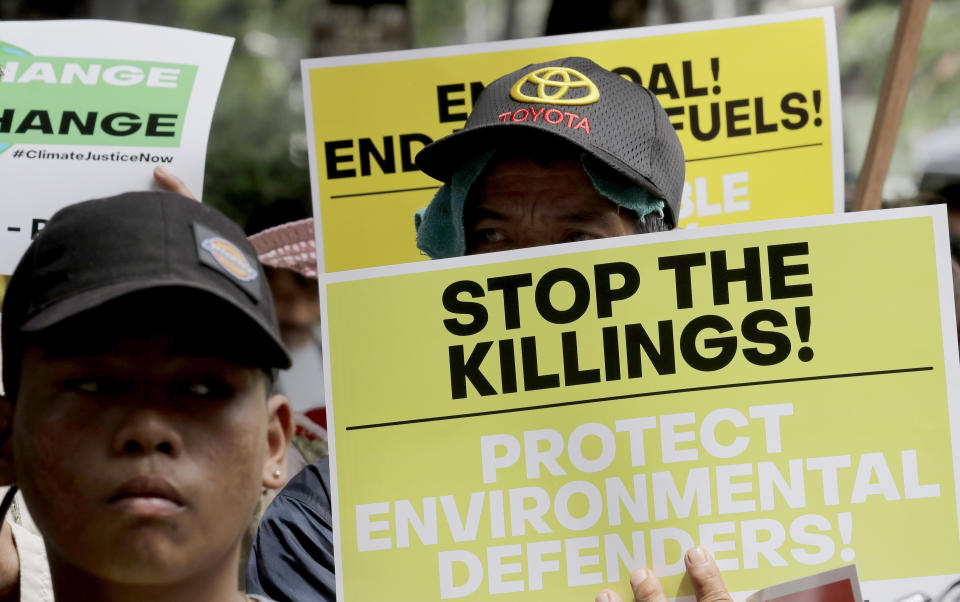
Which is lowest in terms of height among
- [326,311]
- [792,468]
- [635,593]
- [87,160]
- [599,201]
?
[635,593]

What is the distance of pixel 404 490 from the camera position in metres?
2.12

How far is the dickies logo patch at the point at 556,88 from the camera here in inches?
99.9

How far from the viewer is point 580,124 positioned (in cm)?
249

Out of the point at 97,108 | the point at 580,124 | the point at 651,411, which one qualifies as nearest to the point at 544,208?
the point at 580,124

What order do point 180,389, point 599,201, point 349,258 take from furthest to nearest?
point 349,258
point 599,201
point 180,389

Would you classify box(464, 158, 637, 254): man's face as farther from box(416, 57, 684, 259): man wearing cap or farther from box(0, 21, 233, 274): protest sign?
box(0, 21, 233, 274): protest sign

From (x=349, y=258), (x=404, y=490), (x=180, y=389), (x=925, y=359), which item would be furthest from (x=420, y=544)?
(x=349, y=258)

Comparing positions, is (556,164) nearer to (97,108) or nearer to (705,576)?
(705,576)

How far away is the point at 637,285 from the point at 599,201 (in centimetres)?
35

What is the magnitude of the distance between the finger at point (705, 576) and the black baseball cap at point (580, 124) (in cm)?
69

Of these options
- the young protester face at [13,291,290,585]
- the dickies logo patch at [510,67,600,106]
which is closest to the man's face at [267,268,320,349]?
the dickies logo patch at [510,67,600,106]

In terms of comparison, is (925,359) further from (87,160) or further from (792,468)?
(87,160)

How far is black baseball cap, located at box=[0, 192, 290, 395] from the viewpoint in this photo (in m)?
1.77

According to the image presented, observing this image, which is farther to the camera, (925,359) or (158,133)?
(158,133)
